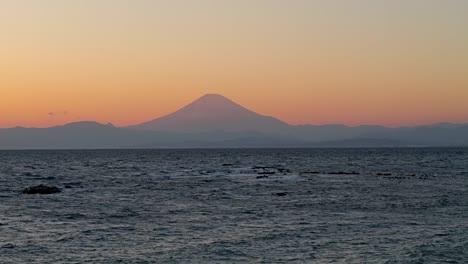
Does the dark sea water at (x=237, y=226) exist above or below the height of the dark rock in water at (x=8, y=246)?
above

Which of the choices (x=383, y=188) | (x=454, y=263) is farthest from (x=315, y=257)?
(x=383, y=188)

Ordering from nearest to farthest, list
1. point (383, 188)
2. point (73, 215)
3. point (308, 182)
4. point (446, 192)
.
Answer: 1. point (73, 215)
2. point (446, 192)
3. point (383, 188)
4. point (308, 182)

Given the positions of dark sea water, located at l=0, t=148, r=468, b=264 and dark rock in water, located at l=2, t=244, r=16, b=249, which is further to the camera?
dark rock in water, located at l=2, t=244, r=16, b=249

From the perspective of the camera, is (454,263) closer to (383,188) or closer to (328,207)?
(328,207)

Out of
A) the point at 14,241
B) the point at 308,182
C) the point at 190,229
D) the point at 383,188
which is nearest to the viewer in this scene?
the point at 14,241

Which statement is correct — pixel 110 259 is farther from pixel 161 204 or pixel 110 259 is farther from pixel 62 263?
pixel 161 204

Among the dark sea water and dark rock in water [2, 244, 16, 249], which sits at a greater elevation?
the dark sea water

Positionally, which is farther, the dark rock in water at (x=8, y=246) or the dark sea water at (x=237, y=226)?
the dark rock in water at (x=8, y=246)

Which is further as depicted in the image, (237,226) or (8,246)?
(237,226)

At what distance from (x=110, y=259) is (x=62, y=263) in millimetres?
2000

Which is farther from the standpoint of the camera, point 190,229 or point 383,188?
point 383,188

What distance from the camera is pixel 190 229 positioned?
3306cm

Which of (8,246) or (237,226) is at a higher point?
(237,226)

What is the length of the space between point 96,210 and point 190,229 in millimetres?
12269
